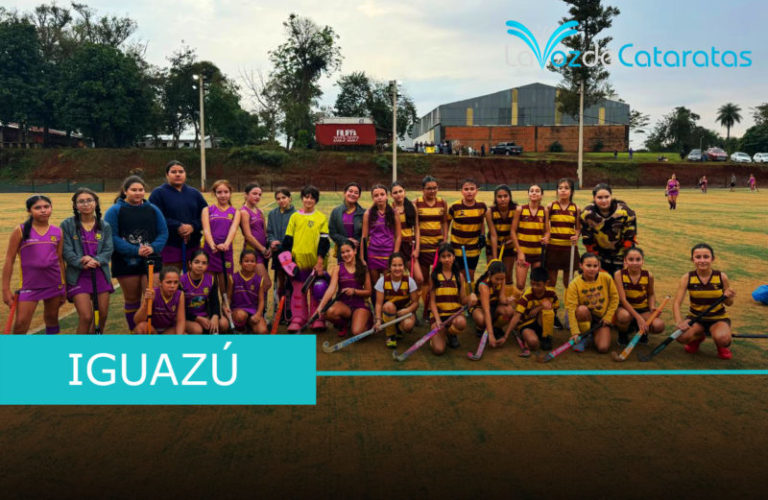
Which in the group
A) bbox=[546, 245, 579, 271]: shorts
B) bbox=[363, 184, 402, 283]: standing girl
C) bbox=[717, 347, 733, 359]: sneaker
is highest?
bbox=[363, 184, 402, 283]: standing girl

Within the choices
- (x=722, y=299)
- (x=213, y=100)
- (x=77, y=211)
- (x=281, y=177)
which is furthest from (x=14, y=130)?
(x=722, y=299)

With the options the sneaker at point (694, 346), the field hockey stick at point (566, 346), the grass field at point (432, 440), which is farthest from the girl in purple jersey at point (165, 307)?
the sneaker at point (694, 346)

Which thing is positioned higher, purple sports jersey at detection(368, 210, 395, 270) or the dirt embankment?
the dirt embankment

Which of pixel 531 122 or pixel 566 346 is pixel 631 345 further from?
pixel 531 122

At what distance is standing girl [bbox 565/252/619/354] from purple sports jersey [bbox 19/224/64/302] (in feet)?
17.5

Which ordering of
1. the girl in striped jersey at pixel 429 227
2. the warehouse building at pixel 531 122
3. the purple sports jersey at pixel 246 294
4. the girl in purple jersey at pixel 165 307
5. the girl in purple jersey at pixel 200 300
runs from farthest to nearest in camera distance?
the warehouse building at pixel 531 122 → the girl in striped jersey at pixel 429 227 → the purple sports jersey at pixel 246 294 → the girl in purple jersey at pixel 200 300 → the girl in purple jersey at pixel 165 307

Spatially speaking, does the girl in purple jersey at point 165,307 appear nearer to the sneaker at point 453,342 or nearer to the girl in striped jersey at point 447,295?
the girl in striped jersey at point 447,295

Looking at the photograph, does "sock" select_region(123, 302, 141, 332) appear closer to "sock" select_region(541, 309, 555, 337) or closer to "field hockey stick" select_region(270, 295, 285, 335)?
"field hockey stick" select_region(270, 295, 285, 335)

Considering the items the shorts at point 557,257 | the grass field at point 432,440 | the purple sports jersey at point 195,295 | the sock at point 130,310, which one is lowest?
the grass field at point 432,440

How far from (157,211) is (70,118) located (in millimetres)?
54016

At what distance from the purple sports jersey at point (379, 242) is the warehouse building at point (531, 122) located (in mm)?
63687

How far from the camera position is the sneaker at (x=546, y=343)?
610cm

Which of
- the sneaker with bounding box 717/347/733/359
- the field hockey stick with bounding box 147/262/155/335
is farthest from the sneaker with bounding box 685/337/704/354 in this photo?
the field hockey stick with bounding box 147/262/155/335

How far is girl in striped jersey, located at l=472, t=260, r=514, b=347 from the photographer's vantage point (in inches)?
241
